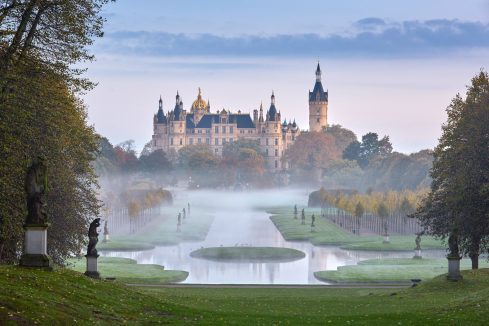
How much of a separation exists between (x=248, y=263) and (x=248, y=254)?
4.63m

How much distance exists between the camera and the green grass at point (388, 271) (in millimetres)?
50094

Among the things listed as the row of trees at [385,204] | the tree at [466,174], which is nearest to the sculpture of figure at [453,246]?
the tree at [466,174]

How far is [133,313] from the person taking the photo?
72.4 ft

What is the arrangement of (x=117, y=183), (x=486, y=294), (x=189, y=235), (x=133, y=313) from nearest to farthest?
(x=133, y=313), (x=486, y=294), (x=189, y=235), (x=117, y=183)

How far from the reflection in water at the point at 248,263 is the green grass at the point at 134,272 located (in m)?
1.12

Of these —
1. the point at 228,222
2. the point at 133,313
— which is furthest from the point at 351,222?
the point at 133,313

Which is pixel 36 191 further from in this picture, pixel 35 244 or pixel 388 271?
pixel 388 271

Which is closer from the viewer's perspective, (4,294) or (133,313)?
(4,294)

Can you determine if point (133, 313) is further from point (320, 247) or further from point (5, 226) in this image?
point (320, 247)

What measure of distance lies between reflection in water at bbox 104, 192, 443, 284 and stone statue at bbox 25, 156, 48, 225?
2728cm

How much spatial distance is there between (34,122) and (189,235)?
57.1m

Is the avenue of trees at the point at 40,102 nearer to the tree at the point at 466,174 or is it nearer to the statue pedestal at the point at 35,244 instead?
the statue pedestal at the point at 35,244

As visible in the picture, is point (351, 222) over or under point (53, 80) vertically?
under

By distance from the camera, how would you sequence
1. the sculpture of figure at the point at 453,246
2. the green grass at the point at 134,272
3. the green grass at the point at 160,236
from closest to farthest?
the sculpture of figure at the point at 453,246 → the green grass at the point at 134,272 → the green grass at the point at 160,236
